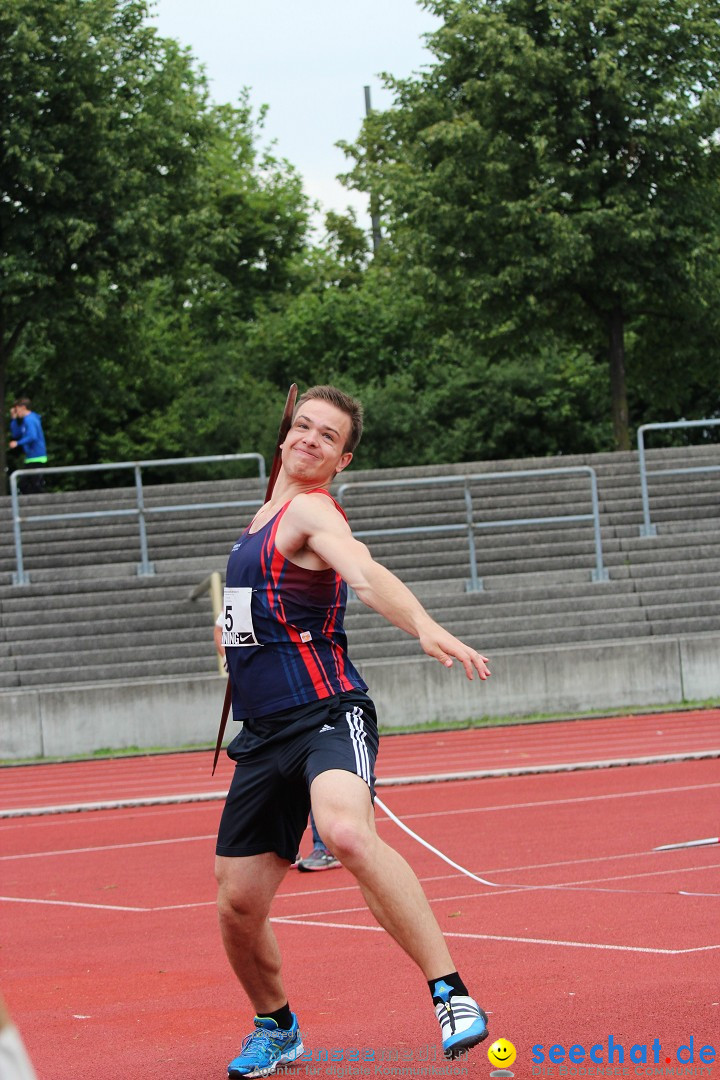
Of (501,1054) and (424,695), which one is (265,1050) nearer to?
(501,1054)

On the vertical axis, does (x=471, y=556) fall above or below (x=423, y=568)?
above

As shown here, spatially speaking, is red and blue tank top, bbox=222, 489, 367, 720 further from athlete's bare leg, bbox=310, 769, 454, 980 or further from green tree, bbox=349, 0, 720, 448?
green tree, bbox=349, 0, 720, 448

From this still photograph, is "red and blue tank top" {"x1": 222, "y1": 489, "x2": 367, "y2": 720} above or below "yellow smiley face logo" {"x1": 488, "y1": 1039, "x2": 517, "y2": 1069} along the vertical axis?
above

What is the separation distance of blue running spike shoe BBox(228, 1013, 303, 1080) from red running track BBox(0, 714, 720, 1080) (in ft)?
0.25

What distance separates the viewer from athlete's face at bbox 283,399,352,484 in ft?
15.1

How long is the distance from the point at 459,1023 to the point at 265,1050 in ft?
2.72

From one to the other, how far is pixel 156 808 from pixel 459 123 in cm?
1702

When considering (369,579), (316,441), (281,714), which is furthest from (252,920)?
(316,441)

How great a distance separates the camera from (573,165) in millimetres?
26266

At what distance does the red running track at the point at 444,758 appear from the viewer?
43.6 feet

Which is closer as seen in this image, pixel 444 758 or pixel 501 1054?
pixel 501 1054

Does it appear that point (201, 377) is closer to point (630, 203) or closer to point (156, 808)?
point (630, 203)

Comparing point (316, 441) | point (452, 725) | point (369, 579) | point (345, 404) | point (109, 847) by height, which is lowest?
point (452, 725)

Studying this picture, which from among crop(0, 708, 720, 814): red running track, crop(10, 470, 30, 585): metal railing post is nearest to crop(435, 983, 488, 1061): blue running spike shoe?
crop(0, 708, 720, 814): red running track
